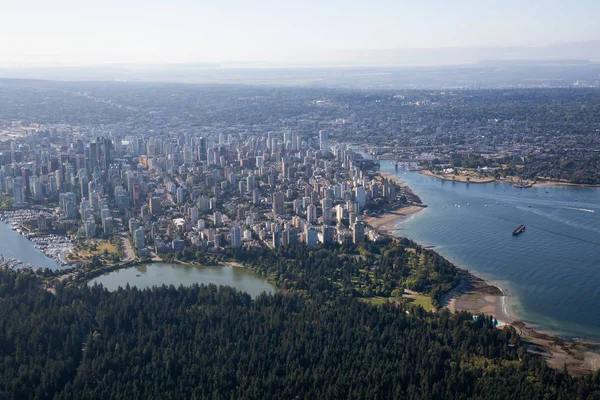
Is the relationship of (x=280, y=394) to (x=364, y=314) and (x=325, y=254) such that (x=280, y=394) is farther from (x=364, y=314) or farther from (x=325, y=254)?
(x=325, y=254)

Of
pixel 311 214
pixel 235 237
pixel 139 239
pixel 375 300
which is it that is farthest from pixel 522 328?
pixel 139 239

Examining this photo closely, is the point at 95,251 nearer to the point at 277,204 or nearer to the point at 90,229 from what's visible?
the point at 90,229

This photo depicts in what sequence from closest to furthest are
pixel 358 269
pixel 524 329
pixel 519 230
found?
pixel 524 329 < pixel 358 269 < pixel 519 230

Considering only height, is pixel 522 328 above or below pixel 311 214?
below

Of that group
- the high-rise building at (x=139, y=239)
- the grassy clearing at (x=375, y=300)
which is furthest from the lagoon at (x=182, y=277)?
the grassy clearing at (x=375, y=300)

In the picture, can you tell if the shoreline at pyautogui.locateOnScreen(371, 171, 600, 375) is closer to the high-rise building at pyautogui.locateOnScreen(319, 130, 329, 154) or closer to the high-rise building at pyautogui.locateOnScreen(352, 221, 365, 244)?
the high-rise building at pyautogui.locateOnScreen(352, 221, 365, 244)

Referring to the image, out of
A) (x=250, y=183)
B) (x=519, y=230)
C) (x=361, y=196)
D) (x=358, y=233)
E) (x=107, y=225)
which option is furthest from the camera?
(x=250, y=183)
